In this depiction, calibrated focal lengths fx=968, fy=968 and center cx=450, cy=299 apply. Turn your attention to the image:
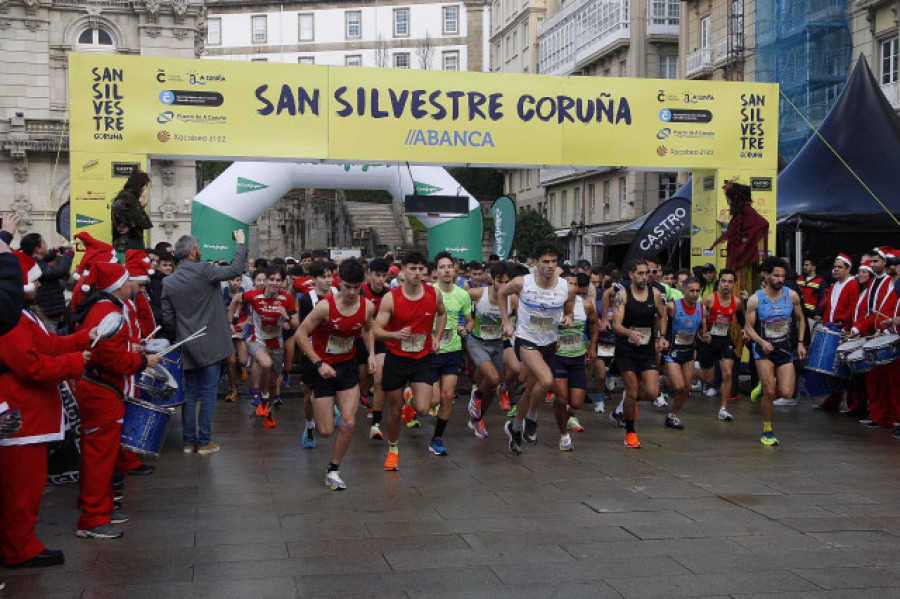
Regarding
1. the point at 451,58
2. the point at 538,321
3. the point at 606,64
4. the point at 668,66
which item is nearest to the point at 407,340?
the point at 538,321

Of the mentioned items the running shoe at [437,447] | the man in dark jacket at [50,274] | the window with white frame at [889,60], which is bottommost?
the running shoe at [437,447]

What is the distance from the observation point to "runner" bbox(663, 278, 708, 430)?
35.9 ft

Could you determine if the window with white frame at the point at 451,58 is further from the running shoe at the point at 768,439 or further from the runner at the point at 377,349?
the running shoe at the point at 768,439

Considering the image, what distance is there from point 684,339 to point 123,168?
7476mm

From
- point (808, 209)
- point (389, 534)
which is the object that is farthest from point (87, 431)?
point (808, 209)

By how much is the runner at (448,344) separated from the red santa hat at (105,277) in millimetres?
3319

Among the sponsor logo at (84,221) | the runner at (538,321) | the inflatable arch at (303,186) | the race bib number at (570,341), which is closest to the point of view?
the runner at (538,321)

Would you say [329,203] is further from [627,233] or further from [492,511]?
[492,511]

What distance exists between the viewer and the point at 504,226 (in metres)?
19.6

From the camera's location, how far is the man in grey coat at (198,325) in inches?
366

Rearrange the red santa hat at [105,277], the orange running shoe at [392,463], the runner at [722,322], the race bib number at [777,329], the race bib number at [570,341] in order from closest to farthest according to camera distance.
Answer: the red santa hat at [105,277] < the orange running shoe at [392,463] < the race bib number at [570,341] < the race bib number at [777,329] < the runner at [722,322]

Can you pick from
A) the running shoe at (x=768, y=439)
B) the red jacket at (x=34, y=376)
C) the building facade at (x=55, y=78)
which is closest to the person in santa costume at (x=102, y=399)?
the red jacket at (x=34, y=376)

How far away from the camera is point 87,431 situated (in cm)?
645

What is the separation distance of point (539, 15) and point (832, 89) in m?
28.0
